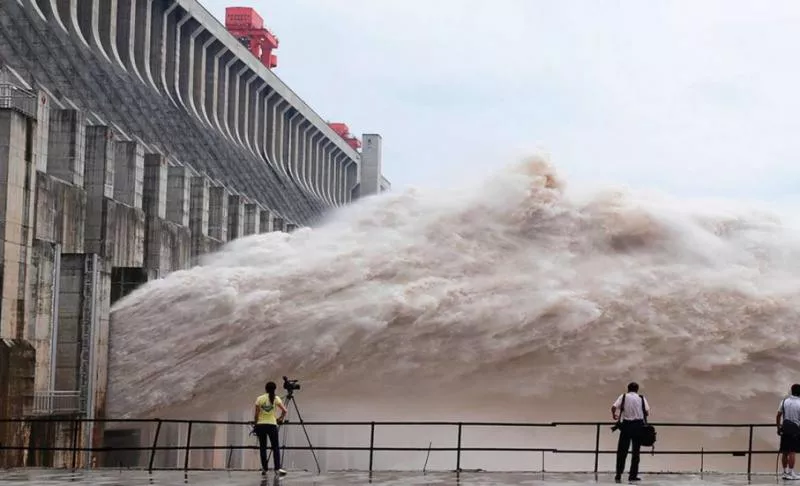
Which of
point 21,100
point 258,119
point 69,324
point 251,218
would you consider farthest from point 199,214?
point 258,119

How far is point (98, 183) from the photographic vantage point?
43938 mm

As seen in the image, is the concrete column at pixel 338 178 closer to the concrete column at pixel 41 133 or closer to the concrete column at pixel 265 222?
the concrete column at pixel 265 222

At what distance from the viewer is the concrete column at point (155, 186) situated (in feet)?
163

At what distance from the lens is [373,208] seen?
4322 centimetres

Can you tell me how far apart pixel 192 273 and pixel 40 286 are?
893 cm

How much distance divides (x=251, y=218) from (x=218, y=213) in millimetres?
6300

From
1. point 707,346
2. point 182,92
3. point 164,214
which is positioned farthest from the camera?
point 182,92

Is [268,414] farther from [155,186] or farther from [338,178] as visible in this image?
[338,178]

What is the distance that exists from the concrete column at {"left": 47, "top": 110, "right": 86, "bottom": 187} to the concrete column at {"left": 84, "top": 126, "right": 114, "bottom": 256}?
6.93 ft

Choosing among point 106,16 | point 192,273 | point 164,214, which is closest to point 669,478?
point 192,273

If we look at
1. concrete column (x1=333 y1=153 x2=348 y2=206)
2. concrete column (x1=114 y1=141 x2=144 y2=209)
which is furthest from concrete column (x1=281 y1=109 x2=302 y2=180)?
concrete column (x1=114 y1=141 x2=144 y2=209)

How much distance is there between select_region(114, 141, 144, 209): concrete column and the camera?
155ft

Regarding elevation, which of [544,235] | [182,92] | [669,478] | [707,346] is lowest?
[669,478]

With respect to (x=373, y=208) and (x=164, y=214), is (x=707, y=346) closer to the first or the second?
(x=373, y=208)
